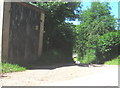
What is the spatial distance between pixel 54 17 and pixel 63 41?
213 centimetres

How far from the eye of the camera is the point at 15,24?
12.1 meters

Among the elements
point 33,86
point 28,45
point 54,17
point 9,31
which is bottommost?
point 33,86

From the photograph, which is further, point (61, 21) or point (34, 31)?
point (61, 21)

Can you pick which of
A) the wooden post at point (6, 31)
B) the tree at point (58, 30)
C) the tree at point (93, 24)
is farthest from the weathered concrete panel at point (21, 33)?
the tree at point (93, 24)

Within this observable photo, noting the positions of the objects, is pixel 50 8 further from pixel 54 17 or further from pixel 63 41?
pixel 63 41

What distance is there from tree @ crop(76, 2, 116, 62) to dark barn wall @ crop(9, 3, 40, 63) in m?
7.90

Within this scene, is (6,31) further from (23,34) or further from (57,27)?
(57,27)

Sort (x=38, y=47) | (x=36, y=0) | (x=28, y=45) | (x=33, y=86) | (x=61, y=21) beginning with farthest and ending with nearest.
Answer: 1. (x=61, y=21)
2. (x=36, y=0)
3. (x=38, y=47)
4. (x=28, y=45)
5. (x=33, y=86)

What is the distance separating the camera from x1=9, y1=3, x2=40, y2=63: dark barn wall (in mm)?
11883

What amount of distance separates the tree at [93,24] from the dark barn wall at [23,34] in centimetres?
790

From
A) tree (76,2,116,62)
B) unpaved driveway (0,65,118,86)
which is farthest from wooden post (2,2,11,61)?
tree (76,2,116,62)

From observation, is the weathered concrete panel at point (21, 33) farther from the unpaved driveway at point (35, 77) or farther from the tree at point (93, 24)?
the tree at point (93, 24)

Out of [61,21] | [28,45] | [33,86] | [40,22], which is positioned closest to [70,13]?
[61,21]

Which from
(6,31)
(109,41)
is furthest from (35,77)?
(109,41)
